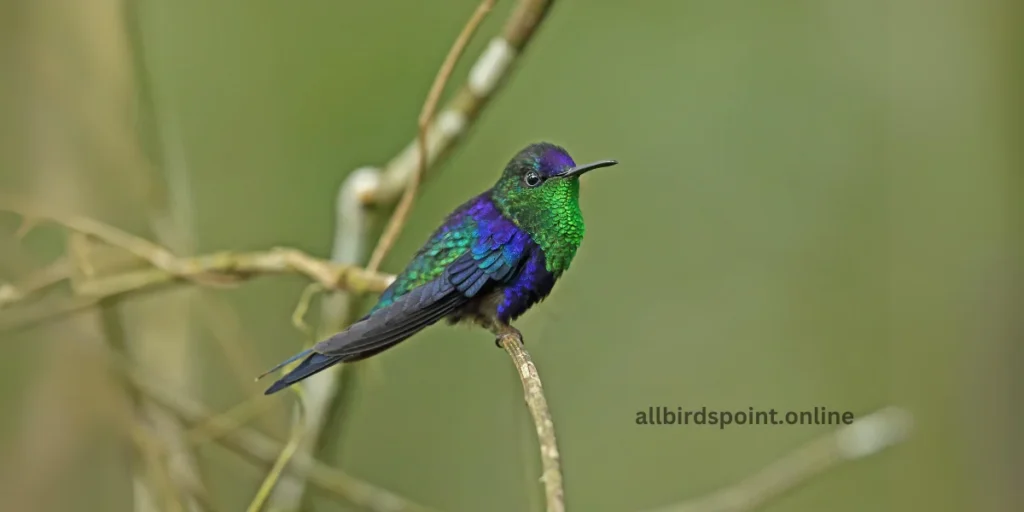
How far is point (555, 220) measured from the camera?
1.28 meters

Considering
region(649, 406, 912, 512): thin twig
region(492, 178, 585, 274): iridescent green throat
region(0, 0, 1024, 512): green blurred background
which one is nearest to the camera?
region(492, 178, 585, 274): iridescent green throat

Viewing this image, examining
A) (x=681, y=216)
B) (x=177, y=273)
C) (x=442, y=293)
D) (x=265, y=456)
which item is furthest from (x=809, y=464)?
(x=681, y=216)

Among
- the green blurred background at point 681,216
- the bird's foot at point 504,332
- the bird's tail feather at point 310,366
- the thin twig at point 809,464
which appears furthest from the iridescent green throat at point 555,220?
the green blurred background at point 681,216

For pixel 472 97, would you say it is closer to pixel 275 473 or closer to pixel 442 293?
pixel 442 293

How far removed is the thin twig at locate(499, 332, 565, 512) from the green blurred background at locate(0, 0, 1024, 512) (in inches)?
63.0

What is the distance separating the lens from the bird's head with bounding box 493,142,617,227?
4.18 ft

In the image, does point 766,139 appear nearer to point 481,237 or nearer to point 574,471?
point 574,471

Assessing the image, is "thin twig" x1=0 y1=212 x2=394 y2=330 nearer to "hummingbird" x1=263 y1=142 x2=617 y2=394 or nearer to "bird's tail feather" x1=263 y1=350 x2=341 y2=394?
"hummingbird" x1=263 y1=142 x2=617 y2=394

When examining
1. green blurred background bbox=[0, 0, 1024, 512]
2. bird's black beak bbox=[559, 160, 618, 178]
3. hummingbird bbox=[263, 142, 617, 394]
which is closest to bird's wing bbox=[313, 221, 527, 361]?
hummingbird bbox=[263, 142, 617, 394]

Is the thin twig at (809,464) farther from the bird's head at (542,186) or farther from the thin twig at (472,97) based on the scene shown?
the thin twig at (472,97)

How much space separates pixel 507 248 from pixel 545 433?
0.50 m

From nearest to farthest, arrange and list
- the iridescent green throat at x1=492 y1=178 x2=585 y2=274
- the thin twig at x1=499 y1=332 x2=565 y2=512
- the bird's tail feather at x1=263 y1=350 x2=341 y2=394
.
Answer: the thin twig at x1=499 y1=332 x2=565 y2=512
the bird's tail feather at x1=263 y1=350 x2=341 y2=394
the iridescent green throat at x1=492 y1=178 x2=585 y2=274

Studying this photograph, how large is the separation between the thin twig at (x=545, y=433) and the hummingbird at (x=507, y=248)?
0.68 ft

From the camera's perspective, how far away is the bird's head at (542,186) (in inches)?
50.1
